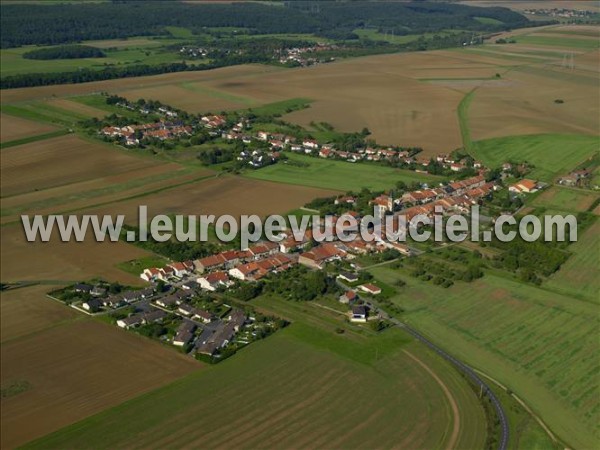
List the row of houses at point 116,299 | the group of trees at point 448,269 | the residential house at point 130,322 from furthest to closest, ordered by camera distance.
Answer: the group of trees at point 448,269 < the row of houses at point 116,299 < the residential house at point 130,322

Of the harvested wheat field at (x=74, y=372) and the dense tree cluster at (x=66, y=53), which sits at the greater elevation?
the dense tree cluster at (x=66, y=53)

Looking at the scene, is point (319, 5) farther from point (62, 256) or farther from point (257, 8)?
point (62, 256)

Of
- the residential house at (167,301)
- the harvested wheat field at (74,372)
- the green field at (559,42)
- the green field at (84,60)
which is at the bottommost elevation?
the harvested wheat field at (74,372)

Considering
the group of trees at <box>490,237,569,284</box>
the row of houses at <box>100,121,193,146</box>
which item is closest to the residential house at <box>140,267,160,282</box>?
the group of trees at <box>490,237,569,284</box>

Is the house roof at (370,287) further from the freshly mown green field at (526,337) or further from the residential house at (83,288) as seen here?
the residential house at (83,288)

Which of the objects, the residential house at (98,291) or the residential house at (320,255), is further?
the residential house at (320,255)

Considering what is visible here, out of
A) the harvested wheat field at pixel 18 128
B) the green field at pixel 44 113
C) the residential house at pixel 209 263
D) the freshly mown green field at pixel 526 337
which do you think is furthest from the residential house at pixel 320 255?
the green field at pixel 44 113

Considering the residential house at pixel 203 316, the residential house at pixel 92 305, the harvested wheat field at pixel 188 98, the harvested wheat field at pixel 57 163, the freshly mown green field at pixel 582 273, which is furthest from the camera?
the harvested wheat field at pixel 188 98
